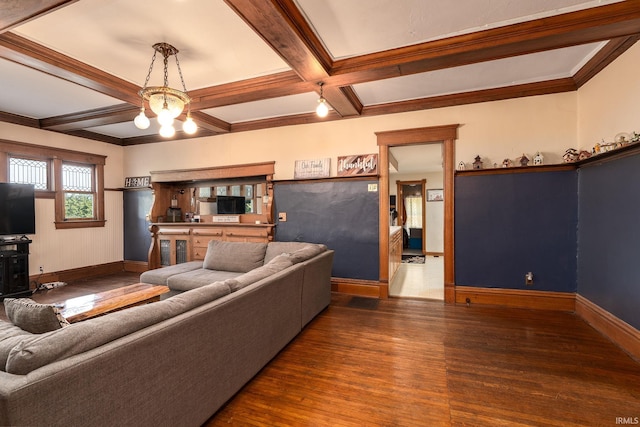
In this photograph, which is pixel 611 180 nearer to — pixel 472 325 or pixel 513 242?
pixel 513 242

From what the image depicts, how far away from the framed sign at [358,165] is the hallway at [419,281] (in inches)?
75.1

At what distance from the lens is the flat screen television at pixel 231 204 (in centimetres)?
542

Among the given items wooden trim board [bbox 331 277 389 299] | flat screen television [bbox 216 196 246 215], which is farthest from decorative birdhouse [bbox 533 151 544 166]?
flat screen television [bbox 216 196 246 215]

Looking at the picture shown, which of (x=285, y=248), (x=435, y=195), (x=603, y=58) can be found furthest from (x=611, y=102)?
(x=435, y=195)

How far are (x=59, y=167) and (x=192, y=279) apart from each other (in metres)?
4.04

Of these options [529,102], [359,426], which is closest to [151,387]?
[359,426]

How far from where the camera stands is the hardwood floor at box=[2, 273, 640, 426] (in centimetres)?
183

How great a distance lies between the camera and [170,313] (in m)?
1.54

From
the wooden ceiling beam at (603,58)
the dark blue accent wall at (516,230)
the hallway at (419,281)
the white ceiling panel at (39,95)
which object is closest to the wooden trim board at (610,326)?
the dark blue accent wall at (516,230)

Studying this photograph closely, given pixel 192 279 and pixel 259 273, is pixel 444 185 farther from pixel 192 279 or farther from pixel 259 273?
pixel 192 279

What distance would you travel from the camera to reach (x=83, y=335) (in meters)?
1.18

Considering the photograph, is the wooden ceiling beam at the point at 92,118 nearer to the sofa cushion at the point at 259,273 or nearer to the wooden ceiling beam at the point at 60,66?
the wooden ceiling beam at the point at 60,66

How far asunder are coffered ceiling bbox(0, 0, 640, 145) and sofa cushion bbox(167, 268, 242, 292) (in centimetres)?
220

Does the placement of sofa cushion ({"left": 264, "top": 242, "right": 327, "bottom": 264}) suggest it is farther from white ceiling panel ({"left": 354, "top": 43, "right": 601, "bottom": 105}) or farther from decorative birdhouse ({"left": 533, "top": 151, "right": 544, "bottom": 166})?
decorative birdhouse ({"left": 533, "top": 151, "right": 544, "bottom": 166})
